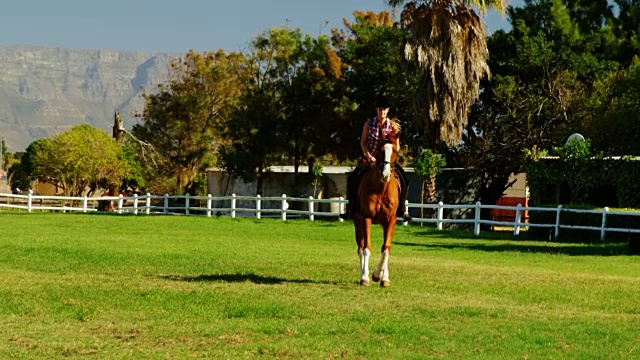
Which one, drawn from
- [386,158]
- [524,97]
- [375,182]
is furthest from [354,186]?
[524,97]

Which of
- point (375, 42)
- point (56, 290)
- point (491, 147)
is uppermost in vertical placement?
point (375, 42)

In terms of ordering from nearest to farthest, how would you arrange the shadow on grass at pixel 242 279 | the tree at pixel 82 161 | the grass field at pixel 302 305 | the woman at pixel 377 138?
the grass field at pixel 302 305 → the woman at pixel 377 138 → the shadow on grass at pixel 242 279 → the tree at pixel 82 161

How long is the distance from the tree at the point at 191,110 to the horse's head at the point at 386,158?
69.4 m

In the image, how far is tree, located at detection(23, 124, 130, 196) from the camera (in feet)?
245

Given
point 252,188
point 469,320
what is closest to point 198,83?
point 252,188

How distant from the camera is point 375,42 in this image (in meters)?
59.0

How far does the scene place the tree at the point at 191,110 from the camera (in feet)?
281

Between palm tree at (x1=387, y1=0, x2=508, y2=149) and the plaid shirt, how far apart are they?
89.5 ft

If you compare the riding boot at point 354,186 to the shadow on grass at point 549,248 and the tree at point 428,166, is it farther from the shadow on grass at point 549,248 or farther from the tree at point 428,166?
the tree at point 428,166

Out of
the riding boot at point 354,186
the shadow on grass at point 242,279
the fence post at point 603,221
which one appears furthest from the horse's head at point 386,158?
the fence post at point 603,221

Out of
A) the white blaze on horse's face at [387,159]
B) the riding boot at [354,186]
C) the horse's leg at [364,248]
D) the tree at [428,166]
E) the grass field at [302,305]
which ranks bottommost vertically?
the grass field at [302,305]

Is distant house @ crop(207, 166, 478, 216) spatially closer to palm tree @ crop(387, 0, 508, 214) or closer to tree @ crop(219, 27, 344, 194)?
tree @ crop(219, 27, 344, 194)

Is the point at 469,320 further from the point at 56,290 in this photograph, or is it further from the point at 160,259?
the point at 160,259

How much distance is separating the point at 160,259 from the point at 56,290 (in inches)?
248
